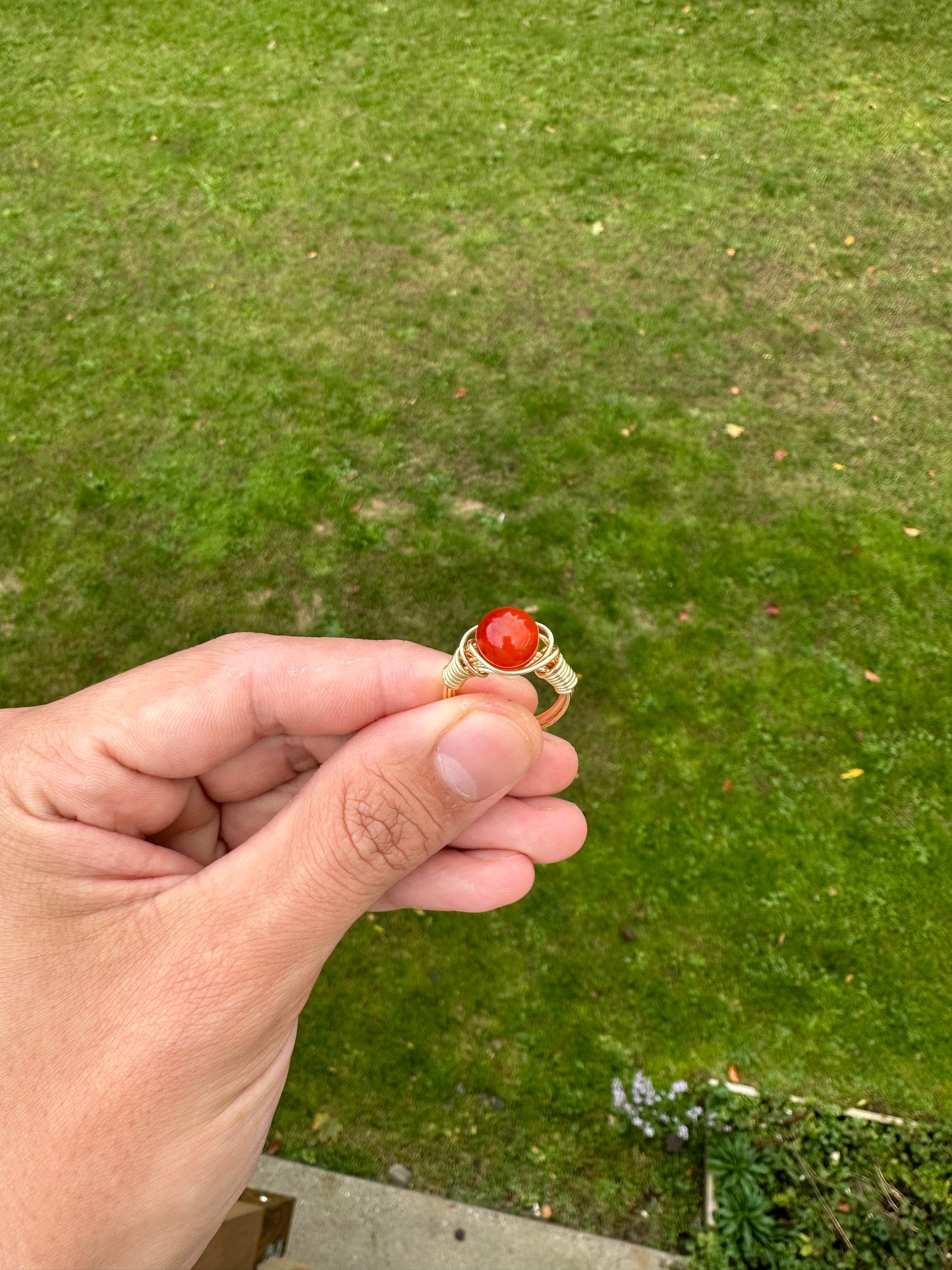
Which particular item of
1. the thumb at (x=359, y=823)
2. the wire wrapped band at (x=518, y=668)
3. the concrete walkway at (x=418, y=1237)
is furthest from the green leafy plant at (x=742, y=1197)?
the thumb at (x=359, y=823)

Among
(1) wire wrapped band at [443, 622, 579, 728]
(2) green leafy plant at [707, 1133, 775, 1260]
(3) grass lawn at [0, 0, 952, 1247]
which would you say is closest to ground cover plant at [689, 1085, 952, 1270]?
(2) green leafy plant at [707, 1133, 775, 1260]

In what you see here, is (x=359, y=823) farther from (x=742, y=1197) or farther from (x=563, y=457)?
(x=563, y=457)

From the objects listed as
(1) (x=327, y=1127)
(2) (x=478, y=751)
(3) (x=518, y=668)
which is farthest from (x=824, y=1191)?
(3) (x=518, y=668)

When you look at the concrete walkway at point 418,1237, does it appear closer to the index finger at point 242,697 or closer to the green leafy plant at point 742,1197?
the green leafy plant at point 742,1197

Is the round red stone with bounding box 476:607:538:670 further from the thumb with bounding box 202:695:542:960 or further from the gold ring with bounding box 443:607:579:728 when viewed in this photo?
the thumb with bounding box 202:695:542:960

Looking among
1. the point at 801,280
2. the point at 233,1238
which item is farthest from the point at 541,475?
the point at 233,1238

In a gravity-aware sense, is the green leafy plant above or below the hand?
below

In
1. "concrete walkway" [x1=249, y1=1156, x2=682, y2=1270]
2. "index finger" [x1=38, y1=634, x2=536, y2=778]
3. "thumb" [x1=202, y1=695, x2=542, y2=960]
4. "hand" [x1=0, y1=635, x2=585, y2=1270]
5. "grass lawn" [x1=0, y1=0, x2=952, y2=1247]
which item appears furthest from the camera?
"grass lawn" [x1=0, y1=0, x2=952, y2=1247]

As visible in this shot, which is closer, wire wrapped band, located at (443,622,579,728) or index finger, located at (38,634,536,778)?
wire wrapped band, located at (443,622,579,728)
